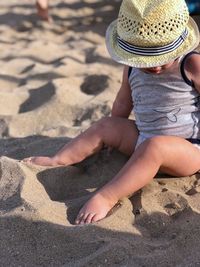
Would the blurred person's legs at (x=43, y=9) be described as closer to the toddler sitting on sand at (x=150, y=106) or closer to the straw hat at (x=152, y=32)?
the toddler sitting on sand at (x=150, y=106)

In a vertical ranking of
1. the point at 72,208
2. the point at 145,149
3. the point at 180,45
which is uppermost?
the point at 180,45

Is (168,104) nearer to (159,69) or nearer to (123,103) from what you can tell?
(159,69)

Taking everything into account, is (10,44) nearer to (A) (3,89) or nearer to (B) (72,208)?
(A) (3,89)

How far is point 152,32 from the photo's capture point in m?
1.99

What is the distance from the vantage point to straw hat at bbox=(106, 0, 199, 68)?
200 cm

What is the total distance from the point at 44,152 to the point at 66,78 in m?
0.89

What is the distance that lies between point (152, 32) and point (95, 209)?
0.65m

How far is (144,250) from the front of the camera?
182 centimetres

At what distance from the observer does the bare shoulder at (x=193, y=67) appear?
7.13 feet

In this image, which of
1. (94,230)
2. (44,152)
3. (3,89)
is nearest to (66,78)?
(3,89)

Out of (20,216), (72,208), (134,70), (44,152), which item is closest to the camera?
(20,216)

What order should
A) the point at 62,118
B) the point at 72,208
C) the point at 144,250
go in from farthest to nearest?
the point at 62,118
the point at 72,208
the point at 144,250

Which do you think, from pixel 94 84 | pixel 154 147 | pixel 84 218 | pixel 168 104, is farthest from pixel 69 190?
pixel 94 84

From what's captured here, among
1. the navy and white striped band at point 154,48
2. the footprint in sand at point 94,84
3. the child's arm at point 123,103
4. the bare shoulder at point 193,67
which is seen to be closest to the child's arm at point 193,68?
the bare shoulder at point 193,67
